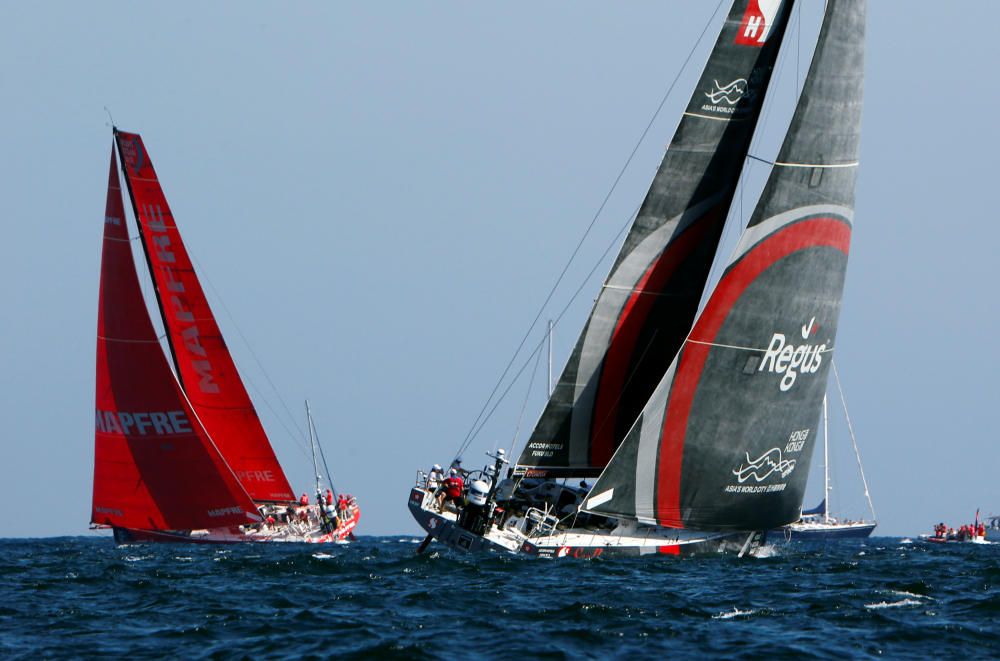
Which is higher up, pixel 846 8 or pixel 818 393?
pixel 846 8

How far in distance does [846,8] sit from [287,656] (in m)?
17.4

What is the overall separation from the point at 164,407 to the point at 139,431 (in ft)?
3.16

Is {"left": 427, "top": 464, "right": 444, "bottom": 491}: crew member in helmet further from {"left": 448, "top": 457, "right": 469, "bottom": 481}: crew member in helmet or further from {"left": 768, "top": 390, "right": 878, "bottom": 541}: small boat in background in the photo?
{"left": 768, "top": 390, "right": 878, "bottom": 541}: small boat in background

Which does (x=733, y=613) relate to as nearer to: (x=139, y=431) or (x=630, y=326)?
(x=630, y=326)

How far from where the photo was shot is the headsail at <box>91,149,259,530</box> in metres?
38.4

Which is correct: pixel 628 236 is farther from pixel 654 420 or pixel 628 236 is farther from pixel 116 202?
pixel 116 202

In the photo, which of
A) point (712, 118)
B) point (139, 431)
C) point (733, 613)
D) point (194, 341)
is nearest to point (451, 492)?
point (712, 118)

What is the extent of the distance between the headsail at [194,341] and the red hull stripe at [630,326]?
1445 centimetres

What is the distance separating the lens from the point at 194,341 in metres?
40.9

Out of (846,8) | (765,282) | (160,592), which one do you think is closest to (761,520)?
(765,282)

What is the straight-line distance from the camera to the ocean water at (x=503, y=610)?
→ 55.0 feet

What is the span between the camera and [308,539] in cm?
4328

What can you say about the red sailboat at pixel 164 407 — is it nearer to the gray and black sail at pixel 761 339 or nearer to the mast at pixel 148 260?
the mast at pixel 148 260

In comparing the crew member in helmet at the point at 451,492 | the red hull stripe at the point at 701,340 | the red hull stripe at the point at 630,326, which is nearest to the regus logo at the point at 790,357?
the red hull stripe at the point at 701,340
